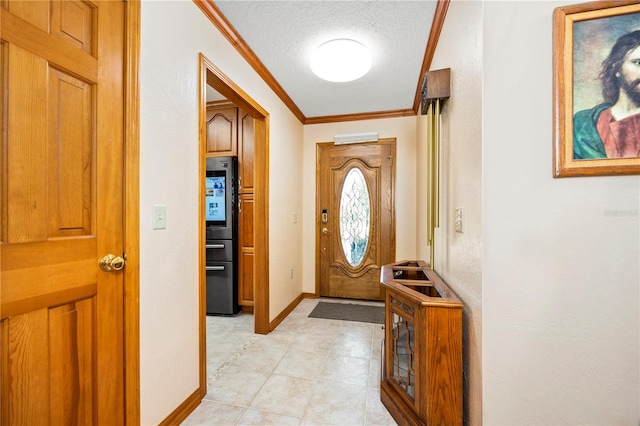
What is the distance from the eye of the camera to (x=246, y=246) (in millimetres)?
3115

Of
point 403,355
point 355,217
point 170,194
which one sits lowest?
point 403,355

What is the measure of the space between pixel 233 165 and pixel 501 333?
281cm

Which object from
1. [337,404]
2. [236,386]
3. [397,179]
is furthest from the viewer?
[397,179]

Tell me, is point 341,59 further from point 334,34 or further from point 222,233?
point 222,233

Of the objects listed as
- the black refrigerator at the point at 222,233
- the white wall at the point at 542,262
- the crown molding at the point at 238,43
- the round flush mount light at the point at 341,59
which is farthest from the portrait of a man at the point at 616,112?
the black refrigerator at the point at 222,233

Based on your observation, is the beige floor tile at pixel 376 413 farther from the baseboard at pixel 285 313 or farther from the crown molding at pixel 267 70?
the crown molding at pixel 267 70

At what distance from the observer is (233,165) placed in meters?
3.05

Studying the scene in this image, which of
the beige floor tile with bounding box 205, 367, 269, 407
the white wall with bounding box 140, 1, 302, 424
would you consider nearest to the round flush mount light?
the white wall with bounding box 140, 1, 302, 424

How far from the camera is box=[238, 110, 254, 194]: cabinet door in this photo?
3081mm

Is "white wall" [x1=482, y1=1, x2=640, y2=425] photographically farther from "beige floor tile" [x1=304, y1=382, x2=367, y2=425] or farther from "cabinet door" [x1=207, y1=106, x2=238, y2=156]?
"cabinet door" [x1=207, y1=106, x2=238, y2=156]

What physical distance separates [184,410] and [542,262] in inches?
77.5

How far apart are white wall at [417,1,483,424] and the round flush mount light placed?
2.15ft

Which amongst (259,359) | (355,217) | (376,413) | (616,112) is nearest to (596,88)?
(616,112)

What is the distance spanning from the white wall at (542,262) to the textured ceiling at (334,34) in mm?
967
